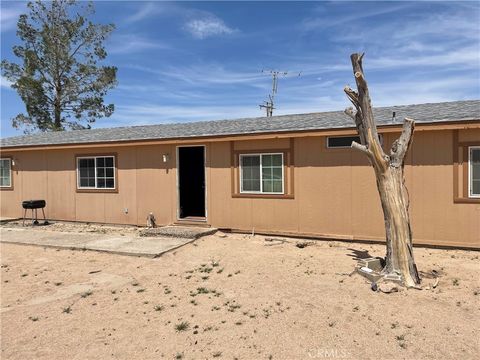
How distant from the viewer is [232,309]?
5.11 metres

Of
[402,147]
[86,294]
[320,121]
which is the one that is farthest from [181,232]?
[402,147]

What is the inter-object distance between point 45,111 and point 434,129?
24.3 metres

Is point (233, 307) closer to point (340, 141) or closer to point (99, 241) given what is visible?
point (340, 141)

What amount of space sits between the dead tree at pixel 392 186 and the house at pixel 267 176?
2.16m

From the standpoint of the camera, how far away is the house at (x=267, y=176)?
8.17 m

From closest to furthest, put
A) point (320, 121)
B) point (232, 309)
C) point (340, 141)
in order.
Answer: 1. point (232, 309)
2. point (340, 141)
3. point (320, 121)

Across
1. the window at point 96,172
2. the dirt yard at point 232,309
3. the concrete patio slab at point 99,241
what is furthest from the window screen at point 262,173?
the window at point 96,172

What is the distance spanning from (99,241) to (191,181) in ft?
12.3

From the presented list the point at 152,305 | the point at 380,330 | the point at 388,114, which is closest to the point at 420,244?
the point at 388,114

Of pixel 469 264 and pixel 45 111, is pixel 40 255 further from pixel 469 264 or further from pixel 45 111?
pixel 45 111

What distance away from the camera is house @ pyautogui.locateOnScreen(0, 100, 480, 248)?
8.17 metres

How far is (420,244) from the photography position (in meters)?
8.47

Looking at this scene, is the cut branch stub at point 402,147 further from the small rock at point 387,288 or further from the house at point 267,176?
the house at point 267,176

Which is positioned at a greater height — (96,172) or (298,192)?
(96,172)
